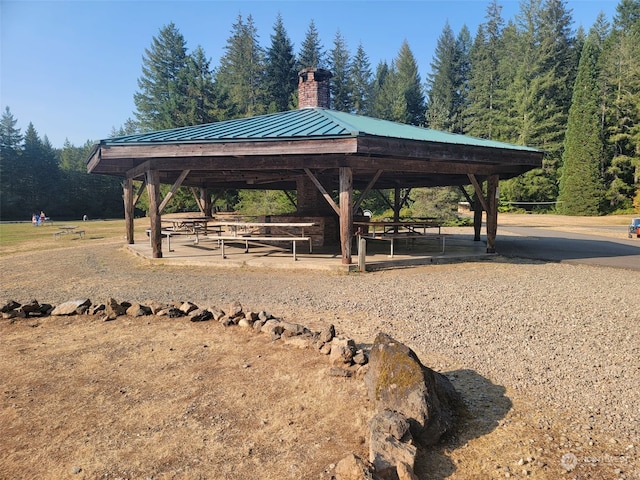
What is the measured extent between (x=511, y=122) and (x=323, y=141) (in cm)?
4386

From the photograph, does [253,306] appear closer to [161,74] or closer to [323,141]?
[323,141]

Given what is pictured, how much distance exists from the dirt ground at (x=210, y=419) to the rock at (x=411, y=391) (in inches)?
4.7

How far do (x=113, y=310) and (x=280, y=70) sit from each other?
5141 centimetres

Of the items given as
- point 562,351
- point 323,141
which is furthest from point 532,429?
point 323,141

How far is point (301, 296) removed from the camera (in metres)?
6.64

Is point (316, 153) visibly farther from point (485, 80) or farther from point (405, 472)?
point (485, 80)

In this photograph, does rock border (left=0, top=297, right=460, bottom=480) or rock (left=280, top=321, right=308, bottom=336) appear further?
rock (left=280, top=321, right=308, bottom=336)

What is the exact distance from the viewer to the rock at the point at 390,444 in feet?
7.19

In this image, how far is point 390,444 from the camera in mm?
2350

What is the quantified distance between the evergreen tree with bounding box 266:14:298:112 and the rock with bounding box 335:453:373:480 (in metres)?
51.3

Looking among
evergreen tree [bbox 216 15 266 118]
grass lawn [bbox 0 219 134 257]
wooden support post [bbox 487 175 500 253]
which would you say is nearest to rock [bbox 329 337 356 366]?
wooden support post [bbox 487 175 500 253]

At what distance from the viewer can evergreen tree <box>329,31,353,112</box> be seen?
55.9 metres

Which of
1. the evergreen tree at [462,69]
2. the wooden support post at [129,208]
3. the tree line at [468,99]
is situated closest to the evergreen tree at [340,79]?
the tree line at [468,99]

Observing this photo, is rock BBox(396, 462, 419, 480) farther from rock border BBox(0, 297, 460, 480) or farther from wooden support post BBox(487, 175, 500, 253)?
wooden support post BBox(487, 175, 500, 253)
